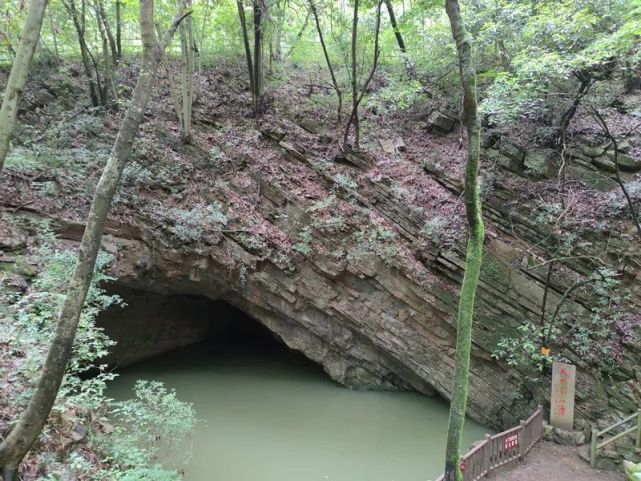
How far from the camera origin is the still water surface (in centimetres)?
718

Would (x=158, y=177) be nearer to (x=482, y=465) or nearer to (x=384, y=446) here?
(x=384, y=446)

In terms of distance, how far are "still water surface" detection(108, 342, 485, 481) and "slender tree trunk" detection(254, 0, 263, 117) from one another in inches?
298

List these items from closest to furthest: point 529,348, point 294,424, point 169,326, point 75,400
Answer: point 75,400, point 529,348, point 294,424, point 169,326

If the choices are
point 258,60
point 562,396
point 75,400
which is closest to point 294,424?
point 75,400

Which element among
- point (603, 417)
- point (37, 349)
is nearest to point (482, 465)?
point (603, 417)

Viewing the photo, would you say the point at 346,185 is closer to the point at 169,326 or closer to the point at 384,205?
the point at 384,205

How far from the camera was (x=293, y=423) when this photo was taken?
8617 millimetres

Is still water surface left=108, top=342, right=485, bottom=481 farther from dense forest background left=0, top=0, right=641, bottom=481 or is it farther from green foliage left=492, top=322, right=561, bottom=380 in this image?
green foliage left=492, top=322, right=561, bottom=380

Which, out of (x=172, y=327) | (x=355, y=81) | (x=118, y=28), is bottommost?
(x=172, y=327)

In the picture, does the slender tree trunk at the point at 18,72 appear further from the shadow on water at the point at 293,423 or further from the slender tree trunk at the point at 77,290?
the shadow on water at the point at 293,423

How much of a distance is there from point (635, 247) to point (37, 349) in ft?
34.2

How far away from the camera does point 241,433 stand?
8.12m

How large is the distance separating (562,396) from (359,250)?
190 inches

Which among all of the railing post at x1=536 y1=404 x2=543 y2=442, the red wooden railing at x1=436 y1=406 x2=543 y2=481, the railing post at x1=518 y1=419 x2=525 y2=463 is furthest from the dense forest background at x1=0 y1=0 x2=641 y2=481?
the railing post at x1=518 y1=419 x2=525 y2=463
